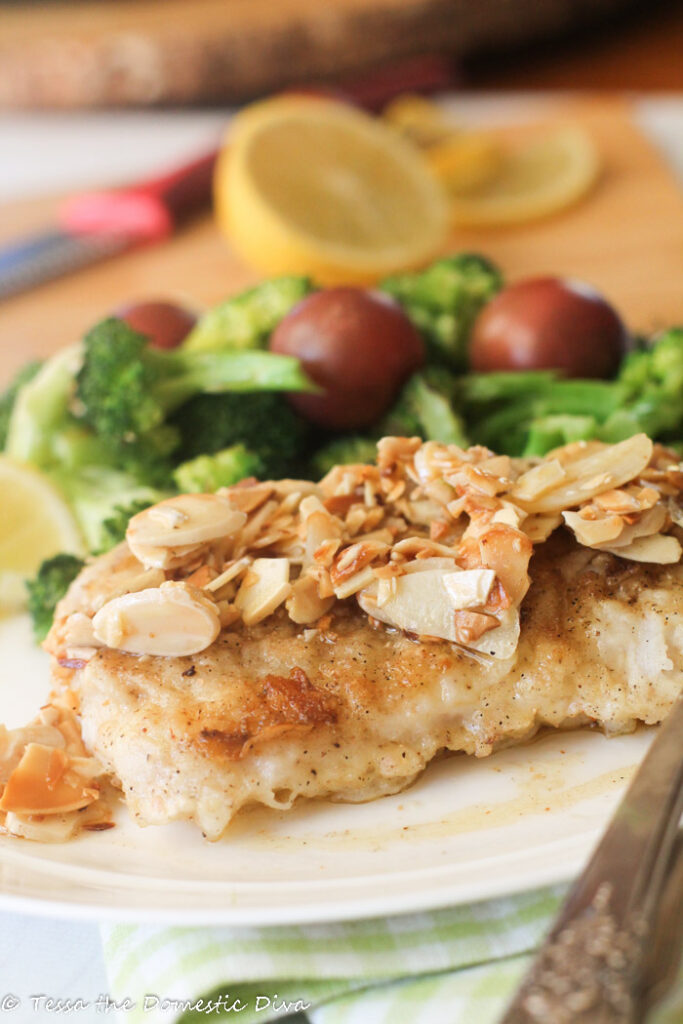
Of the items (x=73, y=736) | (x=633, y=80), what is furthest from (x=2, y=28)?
(x=73, y=736)

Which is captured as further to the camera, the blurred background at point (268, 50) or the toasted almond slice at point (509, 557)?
the blurred background at point (268, 50)

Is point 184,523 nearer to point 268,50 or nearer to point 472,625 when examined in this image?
point 472,625

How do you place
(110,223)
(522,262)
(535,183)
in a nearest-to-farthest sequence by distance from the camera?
(522,262) → (110,223) → (535,183)

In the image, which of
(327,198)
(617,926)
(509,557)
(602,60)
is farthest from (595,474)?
(602,60)

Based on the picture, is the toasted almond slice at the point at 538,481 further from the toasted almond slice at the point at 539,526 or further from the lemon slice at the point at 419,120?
the lemon slice at the point at 419,120

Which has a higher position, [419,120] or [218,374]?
[218,374]

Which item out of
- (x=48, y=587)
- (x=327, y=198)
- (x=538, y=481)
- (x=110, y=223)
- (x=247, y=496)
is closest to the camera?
(x=538, y=481)

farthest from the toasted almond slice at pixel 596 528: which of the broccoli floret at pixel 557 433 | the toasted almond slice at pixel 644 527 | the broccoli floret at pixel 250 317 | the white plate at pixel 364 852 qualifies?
the broccoli floret at pixel 250 317
